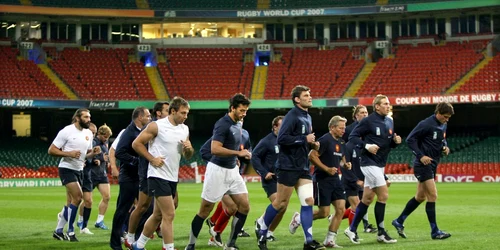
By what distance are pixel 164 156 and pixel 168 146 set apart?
6.5 inches

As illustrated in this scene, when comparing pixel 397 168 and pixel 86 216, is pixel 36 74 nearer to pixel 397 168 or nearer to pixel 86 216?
pixel 397 168

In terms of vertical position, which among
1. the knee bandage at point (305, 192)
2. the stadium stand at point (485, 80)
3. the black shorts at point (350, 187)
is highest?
the stadium stand at point (485, 80)

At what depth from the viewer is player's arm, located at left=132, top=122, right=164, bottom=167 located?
11.3 metres

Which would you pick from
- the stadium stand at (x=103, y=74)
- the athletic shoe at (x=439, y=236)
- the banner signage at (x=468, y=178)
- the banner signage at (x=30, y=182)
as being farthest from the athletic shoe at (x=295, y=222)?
the stadium stand at (x=103, y=74)

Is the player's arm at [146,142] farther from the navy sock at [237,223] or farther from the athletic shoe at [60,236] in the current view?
the athletic shoe at [60,236]

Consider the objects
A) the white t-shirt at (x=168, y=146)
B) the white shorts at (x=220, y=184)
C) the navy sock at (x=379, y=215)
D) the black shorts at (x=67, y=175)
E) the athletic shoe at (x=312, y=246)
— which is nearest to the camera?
the white t-shirt at (x=168, y=146)

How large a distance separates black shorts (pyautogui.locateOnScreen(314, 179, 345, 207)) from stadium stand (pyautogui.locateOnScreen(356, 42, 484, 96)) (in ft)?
129

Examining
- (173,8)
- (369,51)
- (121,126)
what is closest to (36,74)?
(121,126)

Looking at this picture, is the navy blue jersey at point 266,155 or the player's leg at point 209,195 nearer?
the player's leg at point 209,195

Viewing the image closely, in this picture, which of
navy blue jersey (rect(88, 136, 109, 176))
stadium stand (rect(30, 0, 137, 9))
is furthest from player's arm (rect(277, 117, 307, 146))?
stadium stand (rect(30, 0, 137, 9))

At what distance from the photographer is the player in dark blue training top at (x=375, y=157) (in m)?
14.1

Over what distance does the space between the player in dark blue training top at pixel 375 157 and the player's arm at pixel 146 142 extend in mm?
4366

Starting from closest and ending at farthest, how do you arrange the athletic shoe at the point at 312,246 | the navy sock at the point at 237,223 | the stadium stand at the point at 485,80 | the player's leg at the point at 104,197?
the athletic shoe at the point at 312,246 < the navy sock at the point at 237,223 < the player's leg at the point at 104,197 < the stadium stand at the point at 485,80

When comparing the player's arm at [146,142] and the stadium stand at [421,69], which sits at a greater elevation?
the stadium stand at [421,69]
